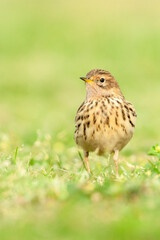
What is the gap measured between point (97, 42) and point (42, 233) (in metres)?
19.4

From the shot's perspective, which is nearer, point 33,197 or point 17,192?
point 33,197

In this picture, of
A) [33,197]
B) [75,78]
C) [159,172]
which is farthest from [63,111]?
[33,197]

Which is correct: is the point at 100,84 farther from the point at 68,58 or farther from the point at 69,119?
the point at 68,58

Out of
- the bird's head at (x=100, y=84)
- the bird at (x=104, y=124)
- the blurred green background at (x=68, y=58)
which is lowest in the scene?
the bird at (x=104, y=124)

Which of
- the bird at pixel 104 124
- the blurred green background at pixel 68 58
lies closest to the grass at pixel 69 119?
the blurred green background at pixel 68 58

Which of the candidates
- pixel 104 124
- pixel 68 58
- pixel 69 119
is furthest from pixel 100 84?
pixel 68 58

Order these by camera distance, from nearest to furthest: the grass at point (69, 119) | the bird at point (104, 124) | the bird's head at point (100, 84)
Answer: the grass at point (69, 119) < the bird at point (104, 124) < the bird's head at point (100, 84)

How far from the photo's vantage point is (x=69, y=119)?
12703mm

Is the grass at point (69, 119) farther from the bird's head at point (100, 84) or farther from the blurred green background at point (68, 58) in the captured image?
the bird's head at point (100, 84)

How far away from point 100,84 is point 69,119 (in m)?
5.29

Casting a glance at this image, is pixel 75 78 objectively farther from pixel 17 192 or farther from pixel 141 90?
pixel 17 192

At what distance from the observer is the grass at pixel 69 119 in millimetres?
4332

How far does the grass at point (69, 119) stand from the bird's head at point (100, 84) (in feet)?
2.17

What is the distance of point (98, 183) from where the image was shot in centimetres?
556
